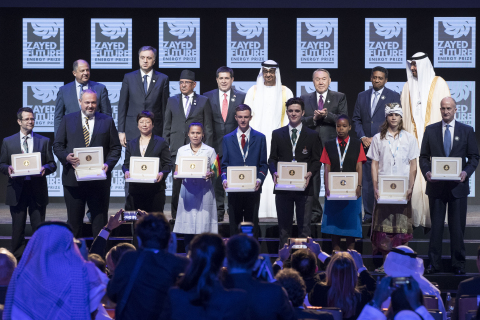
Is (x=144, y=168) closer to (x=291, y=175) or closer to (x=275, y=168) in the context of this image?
(x=275, y=168)

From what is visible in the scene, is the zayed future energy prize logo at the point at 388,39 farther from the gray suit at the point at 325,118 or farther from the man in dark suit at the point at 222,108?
the man in dark suit at the point at 222,108

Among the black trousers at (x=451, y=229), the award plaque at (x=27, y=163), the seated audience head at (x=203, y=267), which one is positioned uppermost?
the award plaque at (x=27, y=163)

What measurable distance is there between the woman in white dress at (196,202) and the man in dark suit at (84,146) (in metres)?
0.76

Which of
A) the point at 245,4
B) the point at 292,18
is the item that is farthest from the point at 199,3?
the point at 292,18

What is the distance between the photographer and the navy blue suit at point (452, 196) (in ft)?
19.6

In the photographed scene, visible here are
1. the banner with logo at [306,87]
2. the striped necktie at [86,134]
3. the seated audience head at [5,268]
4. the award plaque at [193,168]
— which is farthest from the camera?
the banner with logo at [306,87]

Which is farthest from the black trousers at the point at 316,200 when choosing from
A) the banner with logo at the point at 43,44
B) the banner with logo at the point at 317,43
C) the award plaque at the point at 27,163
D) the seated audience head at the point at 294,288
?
the banner with logo at the point at 43,44

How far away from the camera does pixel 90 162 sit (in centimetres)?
602

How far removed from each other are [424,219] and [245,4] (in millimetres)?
4293

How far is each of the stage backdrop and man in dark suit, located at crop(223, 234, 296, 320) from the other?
252 inches

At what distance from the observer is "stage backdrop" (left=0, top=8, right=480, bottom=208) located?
29.5ft

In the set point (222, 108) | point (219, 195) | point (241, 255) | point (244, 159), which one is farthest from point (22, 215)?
point (241, 255)

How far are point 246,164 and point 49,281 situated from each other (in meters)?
3.72

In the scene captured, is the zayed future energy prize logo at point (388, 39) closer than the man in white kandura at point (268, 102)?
No
